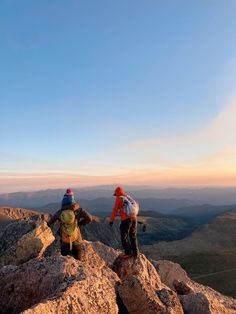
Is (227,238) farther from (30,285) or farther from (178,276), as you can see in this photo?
(30,285)

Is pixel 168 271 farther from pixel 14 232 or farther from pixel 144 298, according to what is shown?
pixel 144 298

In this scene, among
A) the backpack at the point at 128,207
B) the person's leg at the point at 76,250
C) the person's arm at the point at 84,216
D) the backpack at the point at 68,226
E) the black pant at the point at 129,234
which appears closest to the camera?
the backpack at the point at 68,226

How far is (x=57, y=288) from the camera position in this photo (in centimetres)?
1044

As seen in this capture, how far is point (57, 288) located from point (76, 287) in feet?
1.97

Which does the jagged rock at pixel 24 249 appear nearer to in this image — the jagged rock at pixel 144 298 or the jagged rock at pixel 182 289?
the jagged rock at pixel 144 298

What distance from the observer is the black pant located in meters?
17.4

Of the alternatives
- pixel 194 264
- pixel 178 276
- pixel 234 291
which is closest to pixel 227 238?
pixel 194 264

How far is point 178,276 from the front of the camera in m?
25.5

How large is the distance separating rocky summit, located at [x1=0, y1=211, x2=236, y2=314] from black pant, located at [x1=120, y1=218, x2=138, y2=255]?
437mm

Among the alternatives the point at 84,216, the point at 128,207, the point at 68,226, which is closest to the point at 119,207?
the point at 128,207

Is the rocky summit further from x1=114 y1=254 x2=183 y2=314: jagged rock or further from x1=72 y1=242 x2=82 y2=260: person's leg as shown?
x1=72 y1=242 x2=82 y2=260: person's leg

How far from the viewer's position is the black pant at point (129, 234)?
1739 centimetres

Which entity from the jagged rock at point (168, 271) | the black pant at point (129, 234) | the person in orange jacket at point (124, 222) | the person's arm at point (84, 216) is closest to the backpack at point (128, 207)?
the person in orange jacket at point (124, 222)

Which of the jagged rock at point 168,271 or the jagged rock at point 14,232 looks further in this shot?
the jagged rock at point 168,271
